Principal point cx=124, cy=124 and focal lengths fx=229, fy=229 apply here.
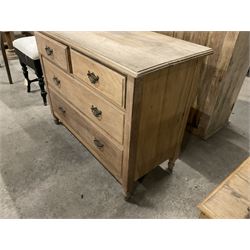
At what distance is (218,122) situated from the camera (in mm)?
2107

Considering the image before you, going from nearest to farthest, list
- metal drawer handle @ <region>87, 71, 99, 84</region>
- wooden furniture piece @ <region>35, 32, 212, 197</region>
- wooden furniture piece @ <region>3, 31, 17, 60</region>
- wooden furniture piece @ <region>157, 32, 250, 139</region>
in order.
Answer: wooden furniture piece @ <region>35, 32, 212, 197</region>
metal drawer handle @ <region>87, 71, 99, 84</region>
wooden furniture piece @ <region>157, 32, 250, 139</region>
wooden furniture piece @ <region>3, 31, 17, 60</region>

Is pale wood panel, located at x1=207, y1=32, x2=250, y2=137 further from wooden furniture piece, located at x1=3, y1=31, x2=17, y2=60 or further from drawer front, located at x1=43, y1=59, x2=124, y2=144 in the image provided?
wooden furniture piece, located at x1=3, y1=31, x2=17, y2=60

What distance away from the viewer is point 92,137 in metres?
1.59

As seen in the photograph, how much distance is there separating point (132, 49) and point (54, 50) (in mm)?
647

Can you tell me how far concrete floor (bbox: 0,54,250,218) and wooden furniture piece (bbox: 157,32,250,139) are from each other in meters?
0.16

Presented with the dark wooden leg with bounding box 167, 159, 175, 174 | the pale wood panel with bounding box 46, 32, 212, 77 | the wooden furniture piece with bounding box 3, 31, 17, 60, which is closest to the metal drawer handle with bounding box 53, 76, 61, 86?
the pale wood panel with bounding box 46, 32, 212, 77

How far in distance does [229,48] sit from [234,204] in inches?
42.3

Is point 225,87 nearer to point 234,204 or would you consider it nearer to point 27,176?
point 234,204

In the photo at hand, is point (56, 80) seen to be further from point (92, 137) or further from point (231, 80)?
point (231, 80)

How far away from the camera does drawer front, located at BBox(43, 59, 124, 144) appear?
4.07ft

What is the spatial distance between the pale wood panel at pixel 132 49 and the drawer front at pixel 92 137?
1.69 ft

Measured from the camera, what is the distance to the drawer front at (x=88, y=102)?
1240 millimetres

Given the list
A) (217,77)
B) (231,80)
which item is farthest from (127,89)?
(231,80)

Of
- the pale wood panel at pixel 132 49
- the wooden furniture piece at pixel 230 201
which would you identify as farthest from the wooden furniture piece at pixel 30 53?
the wooden furniture piece at pixel 230 201
